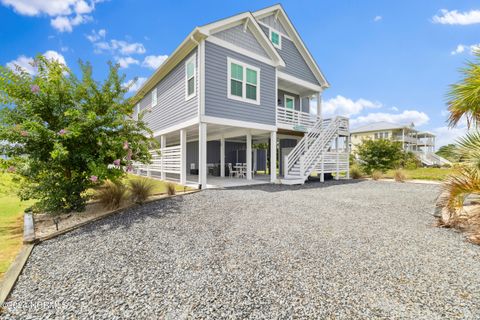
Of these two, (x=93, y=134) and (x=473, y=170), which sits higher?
(x=93, y=134)

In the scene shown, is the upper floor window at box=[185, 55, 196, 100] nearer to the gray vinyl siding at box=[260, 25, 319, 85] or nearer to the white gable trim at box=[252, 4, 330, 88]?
the white gable trim at box=[252, 4, 330, 88]

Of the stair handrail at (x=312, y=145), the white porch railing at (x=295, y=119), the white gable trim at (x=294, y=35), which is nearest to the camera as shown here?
the stair handrail at (x=312, y=145)

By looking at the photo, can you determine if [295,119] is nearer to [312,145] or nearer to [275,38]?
[312,145]

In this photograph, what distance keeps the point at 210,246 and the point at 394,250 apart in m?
3.04

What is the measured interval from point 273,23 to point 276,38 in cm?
89

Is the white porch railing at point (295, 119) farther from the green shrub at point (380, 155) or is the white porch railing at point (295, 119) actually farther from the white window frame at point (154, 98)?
the green shrub at point (380, 155)

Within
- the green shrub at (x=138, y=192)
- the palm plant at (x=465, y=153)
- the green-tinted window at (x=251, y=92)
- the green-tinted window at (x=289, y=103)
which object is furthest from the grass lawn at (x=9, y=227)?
the green-tinted window at (x=289, y=103)

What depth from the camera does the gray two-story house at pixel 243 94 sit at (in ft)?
30.8

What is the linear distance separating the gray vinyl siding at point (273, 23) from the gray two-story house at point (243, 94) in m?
0.06

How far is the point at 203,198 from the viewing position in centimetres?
701

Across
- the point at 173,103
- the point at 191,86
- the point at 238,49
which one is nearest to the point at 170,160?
the point at 173,103

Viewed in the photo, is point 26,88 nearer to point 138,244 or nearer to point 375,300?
point 138,244

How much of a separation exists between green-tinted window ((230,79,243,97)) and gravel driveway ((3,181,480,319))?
6651 millimetres

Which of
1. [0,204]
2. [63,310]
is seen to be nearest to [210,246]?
[63,310]
